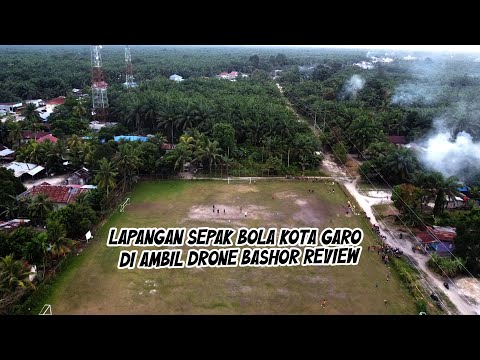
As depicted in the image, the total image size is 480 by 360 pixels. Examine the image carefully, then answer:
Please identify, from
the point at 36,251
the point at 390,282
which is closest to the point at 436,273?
the point at 390,282

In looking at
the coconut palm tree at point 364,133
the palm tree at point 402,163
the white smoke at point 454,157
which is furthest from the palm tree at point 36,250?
the coconut palm tree at point 364,133

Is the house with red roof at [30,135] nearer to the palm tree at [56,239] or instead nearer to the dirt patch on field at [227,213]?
the dirt patch on field at [227,213]

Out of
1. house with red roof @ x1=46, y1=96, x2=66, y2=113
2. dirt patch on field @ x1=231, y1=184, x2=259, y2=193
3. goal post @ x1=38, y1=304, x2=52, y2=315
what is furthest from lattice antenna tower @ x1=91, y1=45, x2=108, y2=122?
goal post @ x1=38, y1=304, x2=52, y2=315

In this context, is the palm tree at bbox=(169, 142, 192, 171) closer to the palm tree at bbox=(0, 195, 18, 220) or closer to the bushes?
the palm tree at bbox=(0, 195, 18, 220)

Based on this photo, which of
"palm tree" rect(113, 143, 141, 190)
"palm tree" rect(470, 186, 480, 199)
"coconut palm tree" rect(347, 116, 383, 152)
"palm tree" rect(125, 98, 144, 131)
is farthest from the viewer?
"palm tree" rect(125, 98, 144, 131)

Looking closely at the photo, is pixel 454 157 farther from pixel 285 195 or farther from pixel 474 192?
pixel 285 195

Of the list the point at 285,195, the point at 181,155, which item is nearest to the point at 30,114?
the point at 181,155

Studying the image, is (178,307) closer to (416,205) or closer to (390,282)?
(390,282)
